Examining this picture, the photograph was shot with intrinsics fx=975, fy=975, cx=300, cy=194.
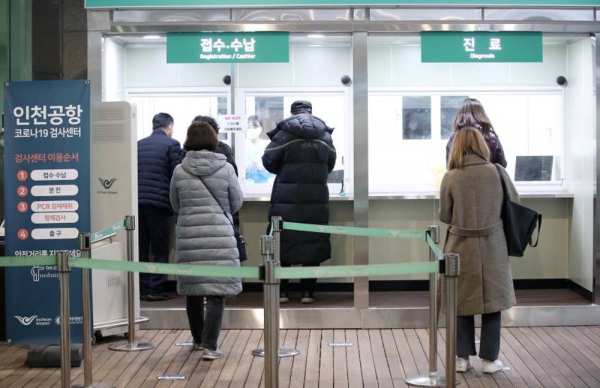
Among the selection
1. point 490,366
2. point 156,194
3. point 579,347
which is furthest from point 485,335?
point 156,194

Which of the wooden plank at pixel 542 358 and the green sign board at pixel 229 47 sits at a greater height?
the green sign board at pixel 229 47

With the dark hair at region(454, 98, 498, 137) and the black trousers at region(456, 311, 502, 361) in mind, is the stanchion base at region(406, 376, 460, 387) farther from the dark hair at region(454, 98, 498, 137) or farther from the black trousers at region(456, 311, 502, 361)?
the dark hair at region(454, 98, 498, 137)

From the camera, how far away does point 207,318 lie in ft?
21.0

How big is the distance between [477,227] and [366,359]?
1.26m

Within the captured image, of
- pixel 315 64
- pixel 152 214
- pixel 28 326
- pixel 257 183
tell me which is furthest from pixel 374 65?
pixel 28 326

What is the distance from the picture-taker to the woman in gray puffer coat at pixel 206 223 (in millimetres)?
6238

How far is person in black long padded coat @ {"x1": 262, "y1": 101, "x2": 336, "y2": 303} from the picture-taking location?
7.90m

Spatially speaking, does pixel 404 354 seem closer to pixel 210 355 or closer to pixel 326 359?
pixel 326 359

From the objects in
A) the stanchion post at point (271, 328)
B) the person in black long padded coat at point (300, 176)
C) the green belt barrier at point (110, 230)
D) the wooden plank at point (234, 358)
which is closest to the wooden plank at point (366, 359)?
the wooden plank at point (234, 358)

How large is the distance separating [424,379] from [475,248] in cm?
84

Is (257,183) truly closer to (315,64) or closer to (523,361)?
(315,64)

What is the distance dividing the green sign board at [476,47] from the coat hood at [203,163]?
2105 millimetres

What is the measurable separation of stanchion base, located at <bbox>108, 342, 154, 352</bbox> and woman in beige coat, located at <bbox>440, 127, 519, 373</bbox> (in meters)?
2.27

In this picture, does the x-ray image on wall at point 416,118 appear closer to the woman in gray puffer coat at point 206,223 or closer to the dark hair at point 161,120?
the dark hair at point 161,120
